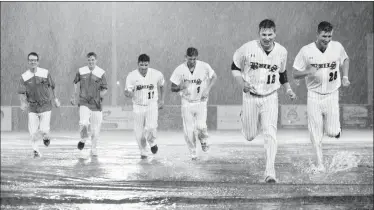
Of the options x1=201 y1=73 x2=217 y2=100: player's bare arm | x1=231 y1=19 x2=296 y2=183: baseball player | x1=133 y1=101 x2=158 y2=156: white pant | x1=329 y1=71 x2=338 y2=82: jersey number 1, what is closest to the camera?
x1=231 y1=19 x2=296 y2=183: baseball player

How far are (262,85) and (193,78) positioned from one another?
11.1ft

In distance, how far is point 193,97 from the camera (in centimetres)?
1066

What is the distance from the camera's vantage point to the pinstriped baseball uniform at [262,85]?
7086mm

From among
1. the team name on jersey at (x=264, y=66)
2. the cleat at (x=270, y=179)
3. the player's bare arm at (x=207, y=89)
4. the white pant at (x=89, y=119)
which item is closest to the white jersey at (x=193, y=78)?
the player's bare arm at (x=207, y=89)

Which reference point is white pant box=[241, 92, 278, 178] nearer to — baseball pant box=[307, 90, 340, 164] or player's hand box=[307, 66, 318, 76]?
player's hand box=[307, 66, 318, 76]

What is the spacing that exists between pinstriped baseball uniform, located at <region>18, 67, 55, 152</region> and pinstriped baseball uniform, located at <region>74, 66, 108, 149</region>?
61cm

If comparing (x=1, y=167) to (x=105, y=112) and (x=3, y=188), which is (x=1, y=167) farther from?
(x=105, y=112)

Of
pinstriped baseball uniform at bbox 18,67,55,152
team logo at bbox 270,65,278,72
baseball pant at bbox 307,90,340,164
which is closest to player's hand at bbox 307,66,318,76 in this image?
baseball pant at bbox 307,90,340,164

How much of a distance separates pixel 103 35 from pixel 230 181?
27.8m

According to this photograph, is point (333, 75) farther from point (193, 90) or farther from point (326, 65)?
point (193, 90)

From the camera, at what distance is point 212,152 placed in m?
13.7

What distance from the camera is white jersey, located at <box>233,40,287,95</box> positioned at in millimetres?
7070

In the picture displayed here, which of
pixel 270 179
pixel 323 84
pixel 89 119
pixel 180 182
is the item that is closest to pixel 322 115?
pixel 323 84

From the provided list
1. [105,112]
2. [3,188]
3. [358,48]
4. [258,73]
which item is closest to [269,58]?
[258,73]
